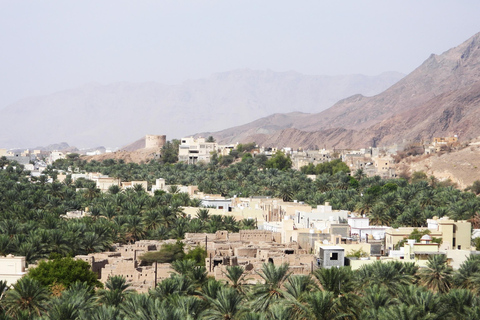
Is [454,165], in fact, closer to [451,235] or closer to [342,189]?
[342,189]

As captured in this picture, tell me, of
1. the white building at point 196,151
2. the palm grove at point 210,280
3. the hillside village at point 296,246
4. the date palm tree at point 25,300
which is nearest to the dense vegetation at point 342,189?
the palm grove at point 210,280

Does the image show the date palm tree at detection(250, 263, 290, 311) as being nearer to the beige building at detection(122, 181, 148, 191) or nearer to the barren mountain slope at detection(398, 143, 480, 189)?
the beige building at detection(122, 181, 148, 191)

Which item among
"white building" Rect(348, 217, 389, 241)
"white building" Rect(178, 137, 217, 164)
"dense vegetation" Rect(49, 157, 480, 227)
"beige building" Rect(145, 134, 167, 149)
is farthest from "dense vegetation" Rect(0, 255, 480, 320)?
"beige building" Rect(145, 134, 167, 149)

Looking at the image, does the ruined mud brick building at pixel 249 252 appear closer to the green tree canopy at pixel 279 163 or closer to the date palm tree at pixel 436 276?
the date palm tree at pixel 436 276

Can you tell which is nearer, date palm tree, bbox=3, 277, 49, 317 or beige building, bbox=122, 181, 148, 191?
date palm tree, bbox=3, 277, 49, 317

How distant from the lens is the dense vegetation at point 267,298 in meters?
29.9

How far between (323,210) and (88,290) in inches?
1206

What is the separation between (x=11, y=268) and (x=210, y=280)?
10287 millimetres

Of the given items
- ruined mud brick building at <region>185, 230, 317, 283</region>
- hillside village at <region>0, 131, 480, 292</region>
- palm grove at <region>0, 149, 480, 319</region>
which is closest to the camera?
palm grove at <region>0, 149, 480, 319</region>

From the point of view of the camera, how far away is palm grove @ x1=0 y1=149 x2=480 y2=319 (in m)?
30.9

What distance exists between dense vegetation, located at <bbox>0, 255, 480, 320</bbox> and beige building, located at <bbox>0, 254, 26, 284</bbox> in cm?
314

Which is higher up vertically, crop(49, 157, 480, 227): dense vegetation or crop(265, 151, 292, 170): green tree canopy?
crop(265, 151, 292, 170): green tree canopy

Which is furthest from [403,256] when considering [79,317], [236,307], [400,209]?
[400,209]

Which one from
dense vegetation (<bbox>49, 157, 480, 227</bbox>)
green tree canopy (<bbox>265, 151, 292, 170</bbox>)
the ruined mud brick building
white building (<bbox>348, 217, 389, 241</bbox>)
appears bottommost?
the ruined mud brick building
